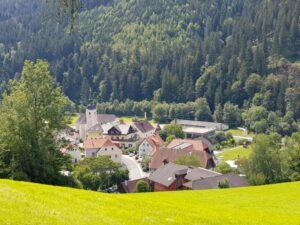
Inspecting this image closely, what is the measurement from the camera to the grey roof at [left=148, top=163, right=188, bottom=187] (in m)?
51.3

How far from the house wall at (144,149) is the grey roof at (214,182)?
1338 inches

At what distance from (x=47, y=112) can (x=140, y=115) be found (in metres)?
96.7

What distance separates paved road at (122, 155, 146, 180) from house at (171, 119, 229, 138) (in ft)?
72.2

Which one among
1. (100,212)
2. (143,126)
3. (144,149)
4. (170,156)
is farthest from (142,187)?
(143,126)

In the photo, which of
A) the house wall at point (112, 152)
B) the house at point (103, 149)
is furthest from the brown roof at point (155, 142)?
the house at point (103, 149)

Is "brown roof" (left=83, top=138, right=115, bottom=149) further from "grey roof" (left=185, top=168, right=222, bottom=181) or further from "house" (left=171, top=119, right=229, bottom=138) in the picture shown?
"grey roof" (left=185, top=168, right=222, bottom=181)

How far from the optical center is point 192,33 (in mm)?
181000

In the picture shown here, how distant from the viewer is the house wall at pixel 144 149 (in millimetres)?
81688

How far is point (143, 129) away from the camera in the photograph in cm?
9975

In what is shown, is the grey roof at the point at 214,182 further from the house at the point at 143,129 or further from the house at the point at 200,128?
the house at the point at 200,128

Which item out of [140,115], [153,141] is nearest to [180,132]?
[153,141]

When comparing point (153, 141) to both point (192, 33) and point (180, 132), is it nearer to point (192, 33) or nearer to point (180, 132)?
point (180, 132)

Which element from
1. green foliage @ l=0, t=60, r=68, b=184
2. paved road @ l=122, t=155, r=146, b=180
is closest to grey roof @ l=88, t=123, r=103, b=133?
paved road @ l=122, t=155, r=146, b=180

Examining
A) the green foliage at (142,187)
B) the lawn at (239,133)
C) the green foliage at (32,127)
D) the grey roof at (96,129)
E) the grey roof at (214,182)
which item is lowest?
the lawn at (239,133)
